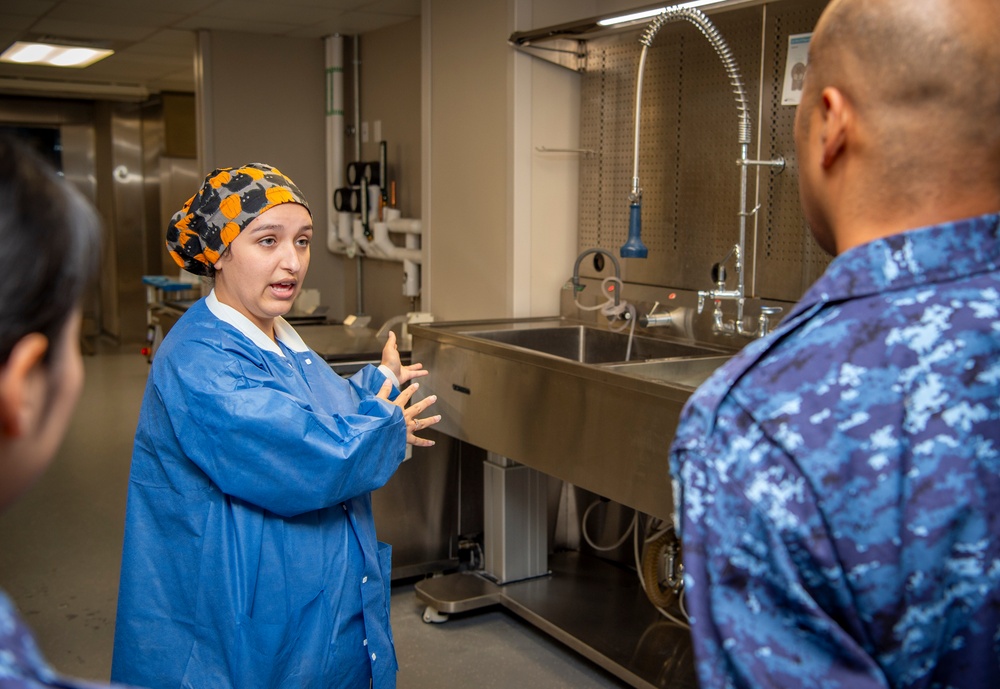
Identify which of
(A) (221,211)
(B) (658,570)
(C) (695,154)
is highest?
(C) (695,154)

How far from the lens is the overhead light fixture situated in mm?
5973

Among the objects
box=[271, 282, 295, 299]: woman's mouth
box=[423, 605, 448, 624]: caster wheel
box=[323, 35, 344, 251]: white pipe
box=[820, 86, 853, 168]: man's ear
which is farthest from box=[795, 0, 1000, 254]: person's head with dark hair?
box=[323, 35, 344, 251]: white pipe

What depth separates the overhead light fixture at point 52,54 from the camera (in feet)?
19.6

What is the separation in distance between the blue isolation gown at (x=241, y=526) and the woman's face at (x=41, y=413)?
3.31 ft

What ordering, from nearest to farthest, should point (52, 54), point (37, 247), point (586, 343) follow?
1. point (37, 247)
2. point (586, 343)
3. point (52, 54)

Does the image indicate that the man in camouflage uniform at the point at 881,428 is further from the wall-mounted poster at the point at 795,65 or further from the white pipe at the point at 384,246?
the white pipe at the point at 384,246

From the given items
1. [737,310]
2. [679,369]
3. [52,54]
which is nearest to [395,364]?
[679,369]

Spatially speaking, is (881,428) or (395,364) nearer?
(881,428)

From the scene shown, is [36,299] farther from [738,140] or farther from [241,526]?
[738,140]

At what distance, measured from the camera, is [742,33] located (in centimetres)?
295

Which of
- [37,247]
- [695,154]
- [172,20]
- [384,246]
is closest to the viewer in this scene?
[37,247]

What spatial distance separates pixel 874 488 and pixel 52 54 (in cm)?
668

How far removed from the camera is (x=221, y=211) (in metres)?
1.83

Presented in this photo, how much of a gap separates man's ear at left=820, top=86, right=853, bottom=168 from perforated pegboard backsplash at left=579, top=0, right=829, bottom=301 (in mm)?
1975
